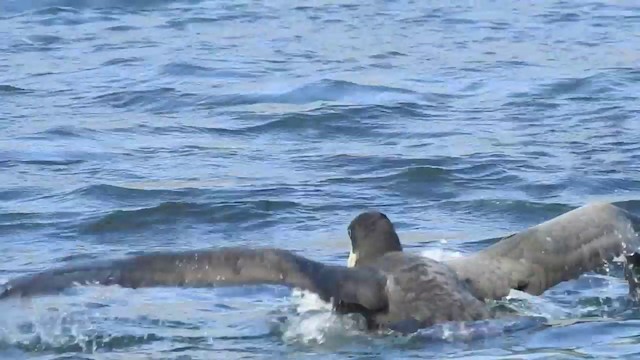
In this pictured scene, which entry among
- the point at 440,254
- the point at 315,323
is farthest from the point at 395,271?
the point at 440,254

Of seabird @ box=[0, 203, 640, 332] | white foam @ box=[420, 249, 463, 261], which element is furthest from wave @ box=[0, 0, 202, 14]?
seabird @ box=[0, 203, 640, 332]

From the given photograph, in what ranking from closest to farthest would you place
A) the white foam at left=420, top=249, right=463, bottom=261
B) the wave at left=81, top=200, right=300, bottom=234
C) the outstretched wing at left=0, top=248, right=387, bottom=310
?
the outstretched wing at left=0, top=248, right=387, bottom=310 < the white foam at left=420, top=249, right=463, bottom=261 < the wave at left=81, top=200, right=300, bottom=234

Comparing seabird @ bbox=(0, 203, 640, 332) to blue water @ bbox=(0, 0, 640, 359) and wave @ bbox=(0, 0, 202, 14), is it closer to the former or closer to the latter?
blue water @ bbox=(0, 0, 640, 359)

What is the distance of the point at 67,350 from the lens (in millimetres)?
7520

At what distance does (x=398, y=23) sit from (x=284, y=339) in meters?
9.36

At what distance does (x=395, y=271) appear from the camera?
756cm

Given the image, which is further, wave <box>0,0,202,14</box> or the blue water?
wave <box>0,0,202,14</box>

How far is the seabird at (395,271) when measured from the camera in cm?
716

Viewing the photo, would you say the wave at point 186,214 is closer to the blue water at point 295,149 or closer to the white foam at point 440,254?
the blue water at point 295,149

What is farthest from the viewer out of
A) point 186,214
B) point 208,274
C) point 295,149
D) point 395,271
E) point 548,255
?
point 295,149

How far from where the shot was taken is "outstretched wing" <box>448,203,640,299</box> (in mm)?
7859

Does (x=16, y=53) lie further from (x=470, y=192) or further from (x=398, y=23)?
Result: (x=470, y=192)

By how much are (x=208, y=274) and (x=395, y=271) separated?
85 centimetres

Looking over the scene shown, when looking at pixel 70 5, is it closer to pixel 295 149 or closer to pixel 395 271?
pixel 295 149
